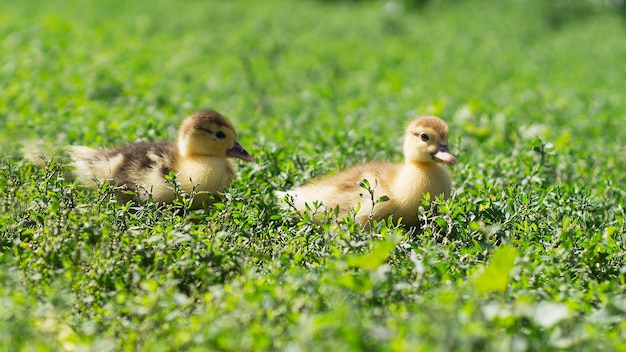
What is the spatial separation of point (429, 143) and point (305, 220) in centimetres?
122

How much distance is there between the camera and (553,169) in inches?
246

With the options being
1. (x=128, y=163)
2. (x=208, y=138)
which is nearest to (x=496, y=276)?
(x=208, y=138)

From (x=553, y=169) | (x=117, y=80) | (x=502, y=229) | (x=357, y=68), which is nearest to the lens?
(x=502, y=229)

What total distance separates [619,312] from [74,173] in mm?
3773

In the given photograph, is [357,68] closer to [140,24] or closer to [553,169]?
[140,24]

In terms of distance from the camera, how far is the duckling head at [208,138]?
545cm

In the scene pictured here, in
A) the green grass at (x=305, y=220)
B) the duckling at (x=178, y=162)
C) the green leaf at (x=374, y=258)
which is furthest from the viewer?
the duckling at (x=178, y=162)

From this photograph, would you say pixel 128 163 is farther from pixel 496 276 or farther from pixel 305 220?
pixel 496 276

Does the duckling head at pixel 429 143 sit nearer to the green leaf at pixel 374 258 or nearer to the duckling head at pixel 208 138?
the duckling head at pixel 208 138

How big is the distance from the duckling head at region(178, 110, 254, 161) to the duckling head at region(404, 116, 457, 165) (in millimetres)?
1159

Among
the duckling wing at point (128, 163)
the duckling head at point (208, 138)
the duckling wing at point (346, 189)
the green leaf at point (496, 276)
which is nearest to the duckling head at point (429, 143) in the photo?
the duckling wing at point (346, 189)

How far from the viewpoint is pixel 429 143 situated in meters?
5.27

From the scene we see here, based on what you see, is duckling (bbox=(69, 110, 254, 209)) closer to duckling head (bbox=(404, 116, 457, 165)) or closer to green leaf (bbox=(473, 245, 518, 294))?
duckling head (bbox=(404, 116, 457, 165))

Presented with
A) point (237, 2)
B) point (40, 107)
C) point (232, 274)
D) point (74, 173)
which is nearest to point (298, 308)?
point (232, 274)
